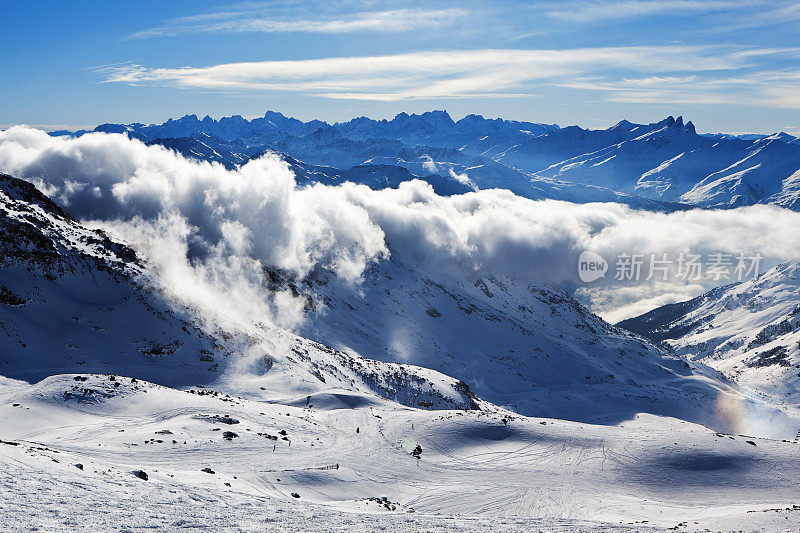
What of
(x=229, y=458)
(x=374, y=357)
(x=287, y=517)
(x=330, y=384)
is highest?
(x=287, y=517)

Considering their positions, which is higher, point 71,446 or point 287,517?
point 287,517

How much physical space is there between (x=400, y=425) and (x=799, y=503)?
1298 inches

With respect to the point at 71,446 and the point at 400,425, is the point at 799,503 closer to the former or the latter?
the point at 400,425

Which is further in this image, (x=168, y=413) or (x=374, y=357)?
(x=374, y=357)

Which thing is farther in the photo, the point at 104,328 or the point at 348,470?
the point at 104,328

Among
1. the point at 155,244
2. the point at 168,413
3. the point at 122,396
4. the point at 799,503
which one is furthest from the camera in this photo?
the point at 155,244

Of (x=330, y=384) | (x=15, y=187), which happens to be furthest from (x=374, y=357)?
(x=15, y=187)

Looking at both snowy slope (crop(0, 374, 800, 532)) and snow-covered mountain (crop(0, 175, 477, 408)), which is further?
snow-covered mountain (crop(0, 175, 477, 408))

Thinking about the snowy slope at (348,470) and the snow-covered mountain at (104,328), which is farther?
the snow-covered mountain at (104,328)

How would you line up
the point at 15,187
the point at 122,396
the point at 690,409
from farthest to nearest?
the point at 690,409, the point at 15,187, the point at 122,396

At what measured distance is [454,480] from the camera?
137 feet

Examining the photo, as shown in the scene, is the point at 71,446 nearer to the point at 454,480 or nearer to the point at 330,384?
the point at 454,480

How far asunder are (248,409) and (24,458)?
27.8m

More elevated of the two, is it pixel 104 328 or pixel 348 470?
pixel 348 470
